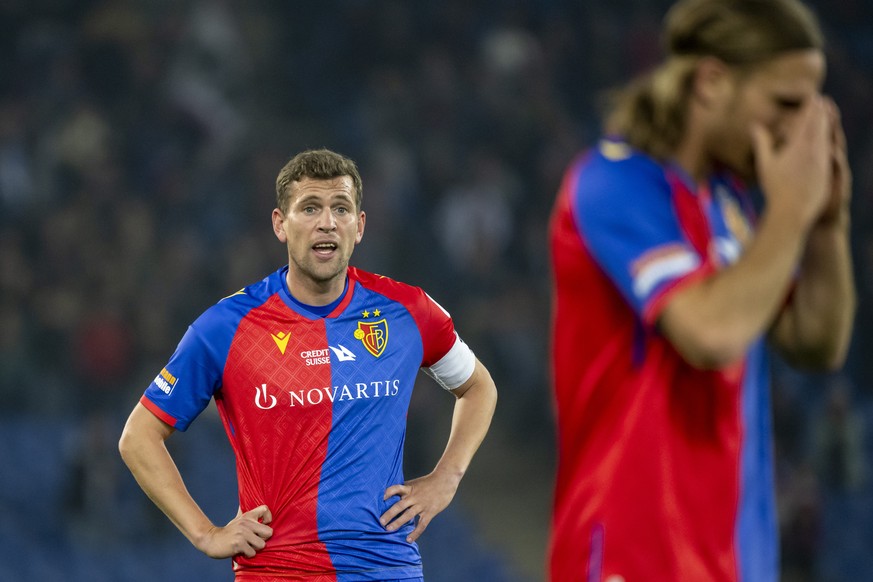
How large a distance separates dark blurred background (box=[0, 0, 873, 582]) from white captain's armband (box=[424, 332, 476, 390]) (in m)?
4.96

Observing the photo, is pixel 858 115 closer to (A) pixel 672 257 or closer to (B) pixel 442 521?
(B) pixel 442 521

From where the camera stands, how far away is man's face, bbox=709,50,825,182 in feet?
5.75

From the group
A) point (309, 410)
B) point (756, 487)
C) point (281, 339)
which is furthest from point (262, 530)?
point (756, 487)

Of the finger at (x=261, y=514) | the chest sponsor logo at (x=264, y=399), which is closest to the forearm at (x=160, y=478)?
the finger at (x=261, y=514)

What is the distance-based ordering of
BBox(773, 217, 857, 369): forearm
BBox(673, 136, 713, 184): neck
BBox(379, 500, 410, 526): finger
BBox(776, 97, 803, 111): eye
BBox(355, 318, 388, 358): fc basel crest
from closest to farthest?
BBox(776, 97, 803, 111): eye → BBox(673, 136, 713, 184): neck → BBox(773, 217, 857, 369): forearm → BBox(379, 500, 410, 526): finger → BBox(355, 318, 388, 358): fc basel crest

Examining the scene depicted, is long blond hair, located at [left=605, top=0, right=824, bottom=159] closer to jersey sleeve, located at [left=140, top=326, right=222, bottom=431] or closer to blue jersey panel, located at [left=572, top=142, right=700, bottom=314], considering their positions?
blue jersey panel, located at [left=572, top=142, right=700, bottom=314]

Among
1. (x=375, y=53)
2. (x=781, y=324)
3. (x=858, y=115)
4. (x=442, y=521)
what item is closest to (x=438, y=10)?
(x=375, y=53)

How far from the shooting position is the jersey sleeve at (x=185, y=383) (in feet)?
12.6

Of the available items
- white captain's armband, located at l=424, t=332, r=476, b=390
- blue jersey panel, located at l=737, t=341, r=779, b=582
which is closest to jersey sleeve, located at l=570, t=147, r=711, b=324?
blue jersey panel, located at l=737, t=341, r=779, b=582

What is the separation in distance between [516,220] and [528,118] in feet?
3.76

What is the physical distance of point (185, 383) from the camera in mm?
3840

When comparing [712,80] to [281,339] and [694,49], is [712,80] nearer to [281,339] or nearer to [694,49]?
[694,49]

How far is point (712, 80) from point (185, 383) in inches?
97.2

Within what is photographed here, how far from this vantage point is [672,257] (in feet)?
5.74
